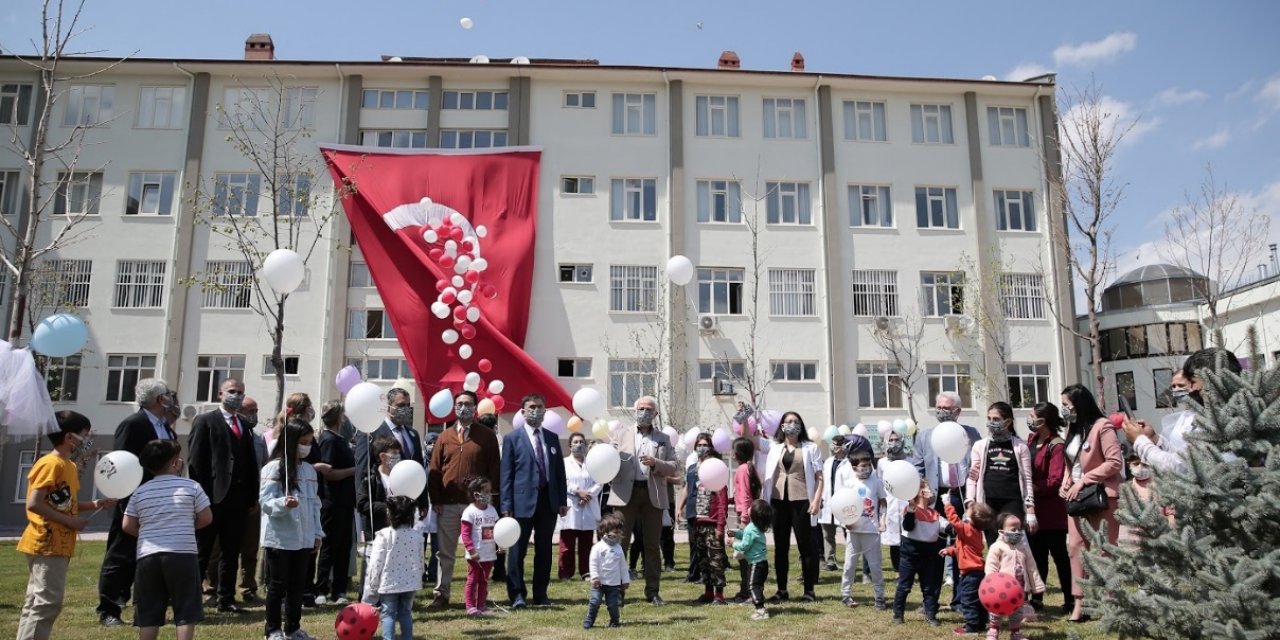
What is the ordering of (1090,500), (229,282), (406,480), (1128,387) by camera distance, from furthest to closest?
(1128,387)
(229,282)
(1090,500)
(406,480)

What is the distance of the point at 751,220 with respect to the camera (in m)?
28.0

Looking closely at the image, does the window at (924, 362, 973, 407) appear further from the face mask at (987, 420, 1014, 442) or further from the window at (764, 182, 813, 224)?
the face mask at (987, 420, 1014, 442)

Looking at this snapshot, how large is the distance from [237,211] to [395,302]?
7.01 meters

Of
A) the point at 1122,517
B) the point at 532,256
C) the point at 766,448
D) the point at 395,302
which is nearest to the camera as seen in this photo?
the point at 1122,517

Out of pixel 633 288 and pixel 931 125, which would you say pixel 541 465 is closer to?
pixel 633 288

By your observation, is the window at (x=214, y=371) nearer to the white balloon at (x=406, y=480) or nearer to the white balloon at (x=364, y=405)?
the white balloon at (x=364, y=405)

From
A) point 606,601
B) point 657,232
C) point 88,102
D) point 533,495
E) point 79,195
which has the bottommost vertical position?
point 606,601

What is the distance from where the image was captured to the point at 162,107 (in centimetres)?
2788

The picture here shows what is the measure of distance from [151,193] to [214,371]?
650 cm

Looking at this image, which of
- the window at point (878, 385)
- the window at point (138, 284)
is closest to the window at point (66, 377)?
the window at point (138, 284)

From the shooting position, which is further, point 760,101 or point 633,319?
point 760,101

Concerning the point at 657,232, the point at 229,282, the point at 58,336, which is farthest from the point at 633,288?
the point at 58,336

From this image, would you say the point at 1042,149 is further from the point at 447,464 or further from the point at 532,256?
the point at 447,464

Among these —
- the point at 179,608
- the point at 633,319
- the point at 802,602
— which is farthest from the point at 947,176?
the point at 179,608
